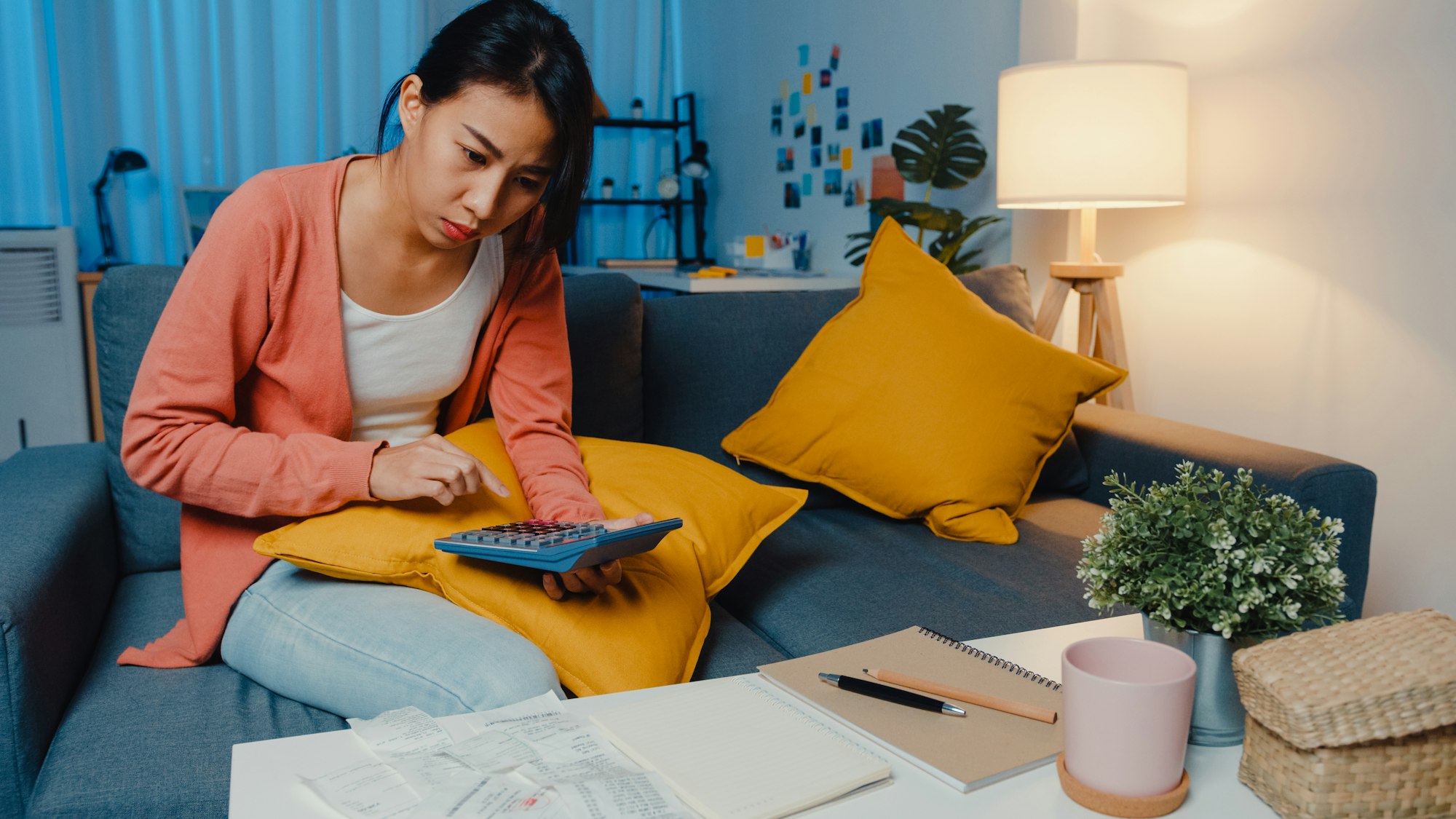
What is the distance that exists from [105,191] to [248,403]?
386 cm

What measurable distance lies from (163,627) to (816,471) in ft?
3.27

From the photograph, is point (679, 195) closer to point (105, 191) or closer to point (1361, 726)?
point (105, 191)

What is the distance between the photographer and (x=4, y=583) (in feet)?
3.39

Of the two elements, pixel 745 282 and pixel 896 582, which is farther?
pixel 745 282

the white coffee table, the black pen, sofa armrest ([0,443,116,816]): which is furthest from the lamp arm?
the black pen

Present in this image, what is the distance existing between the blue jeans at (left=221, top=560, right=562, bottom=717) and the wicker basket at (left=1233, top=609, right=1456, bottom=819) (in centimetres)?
62

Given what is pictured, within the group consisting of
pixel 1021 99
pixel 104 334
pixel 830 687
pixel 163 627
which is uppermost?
pixel 1021 99

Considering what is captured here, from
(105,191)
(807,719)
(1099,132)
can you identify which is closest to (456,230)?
(807,719)

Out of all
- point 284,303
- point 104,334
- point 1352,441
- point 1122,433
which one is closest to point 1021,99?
point 1122,433

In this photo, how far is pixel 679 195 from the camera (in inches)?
214

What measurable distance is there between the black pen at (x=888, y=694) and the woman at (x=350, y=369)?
312mm

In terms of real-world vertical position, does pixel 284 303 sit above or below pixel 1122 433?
above

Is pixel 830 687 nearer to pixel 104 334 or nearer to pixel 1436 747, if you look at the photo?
pixel 1436 747

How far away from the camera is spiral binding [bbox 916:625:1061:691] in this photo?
2.76 feet
